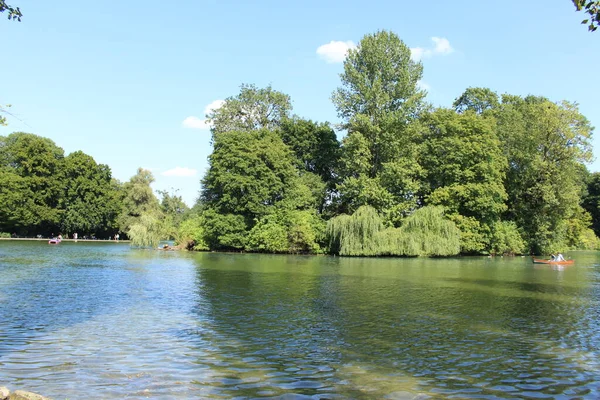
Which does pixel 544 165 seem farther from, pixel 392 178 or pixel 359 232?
pixel 359 232

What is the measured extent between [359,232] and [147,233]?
29.1 meters

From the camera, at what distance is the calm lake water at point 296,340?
8.80 meters

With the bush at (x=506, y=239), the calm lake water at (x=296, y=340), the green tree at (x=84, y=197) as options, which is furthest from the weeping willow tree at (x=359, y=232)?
the green tree at (x=84, y=197)

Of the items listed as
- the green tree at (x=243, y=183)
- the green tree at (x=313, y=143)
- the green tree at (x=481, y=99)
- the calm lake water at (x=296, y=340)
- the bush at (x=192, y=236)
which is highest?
the green tree at (x=481, y=99)

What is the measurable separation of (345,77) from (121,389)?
5234cm

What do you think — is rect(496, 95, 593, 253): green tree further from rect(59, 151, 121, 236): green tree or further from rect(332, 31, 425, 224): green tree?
rect(59, 151, 121, 236): green tree

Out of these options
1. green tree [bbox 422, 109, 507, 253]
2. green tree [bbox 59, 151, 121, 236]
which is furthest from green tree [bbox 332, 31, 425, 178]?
green tree [bbox 59, 151, 121, 236]

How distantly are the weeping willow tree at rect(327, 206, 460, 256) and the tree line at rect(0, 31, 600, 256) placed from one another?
0.11 metres

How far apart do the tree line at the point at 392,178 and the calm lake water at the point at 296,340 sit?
2754cm

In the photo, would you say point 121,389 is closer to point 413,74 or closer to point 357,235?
point 357,235

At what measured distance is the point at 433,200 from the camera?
53969 millimetres

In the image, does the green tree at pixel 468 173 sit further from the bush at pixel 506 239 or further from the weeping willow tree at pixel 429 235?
the weeping willow tree at pixel 429 235

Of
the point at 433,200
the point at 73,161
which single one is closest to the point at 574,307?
the point at 433,200

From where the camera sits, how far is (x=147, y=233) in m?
61.4
